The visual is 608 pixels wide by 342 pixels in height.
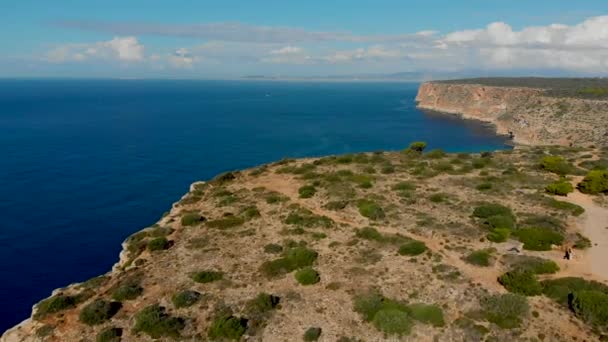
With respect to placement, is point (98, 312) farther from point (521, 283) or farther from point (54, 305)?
point (521, 283)

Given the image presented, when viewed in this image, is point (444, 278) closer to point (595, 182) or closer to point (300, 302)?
point (300, 302)

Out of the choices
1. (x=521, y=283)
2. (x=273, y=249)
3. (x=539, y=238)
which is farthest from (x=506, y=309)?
(x=273, y=249)

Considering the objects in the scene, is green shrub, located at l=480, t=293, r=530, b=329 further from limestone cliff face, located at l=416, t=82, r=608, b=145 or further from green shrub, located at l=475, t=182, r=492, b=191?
limestone cliff face, located at l=416, t=82, r=608, b=145

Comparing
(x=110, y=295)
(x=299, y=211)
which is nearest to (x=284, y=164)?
(x=299, y=211)

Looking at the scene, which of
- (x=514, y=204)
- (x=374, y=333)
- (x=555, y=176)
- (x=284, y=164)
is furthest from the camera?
(x=284, y=164)

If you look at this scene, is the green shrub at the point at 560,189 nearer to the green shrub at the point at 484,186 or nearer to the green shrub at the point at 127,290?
the green shrub at the point at 484,186

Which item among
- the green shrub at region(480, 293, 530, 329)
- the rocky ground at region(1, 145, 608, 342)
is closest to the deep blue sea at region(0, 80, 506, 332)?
the rocky ground at region(1, 145, 608, 342)

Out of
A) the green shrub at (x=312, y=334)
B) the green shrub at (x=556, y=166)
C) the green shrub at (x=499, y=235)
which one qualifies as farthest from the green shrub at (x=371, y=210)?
the green shrub at (x=556, y=166)

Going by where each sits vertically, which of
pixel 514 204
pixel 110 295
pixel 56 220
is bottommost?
pixel 56 220
